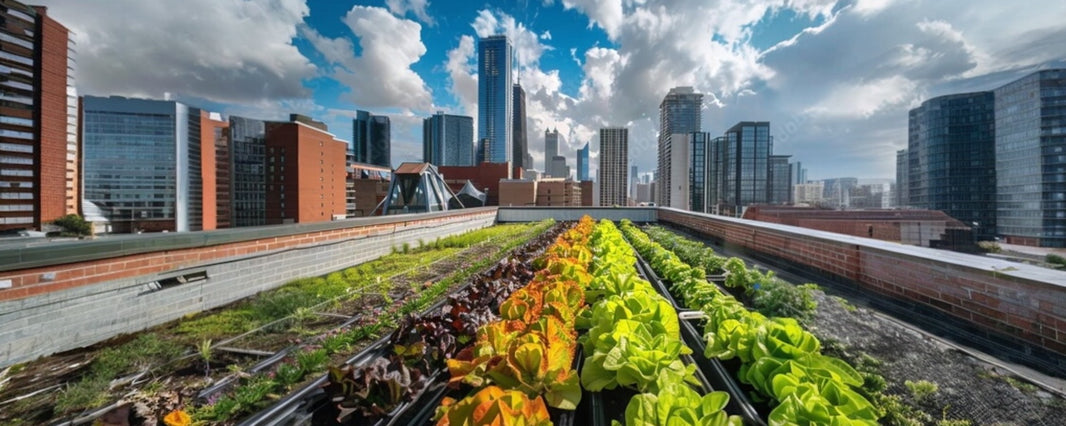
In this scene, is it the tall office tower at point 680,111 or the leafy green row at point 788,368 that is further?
the tall office tower at point 680,111

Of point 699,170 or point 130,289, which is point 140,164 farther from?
point 699,170

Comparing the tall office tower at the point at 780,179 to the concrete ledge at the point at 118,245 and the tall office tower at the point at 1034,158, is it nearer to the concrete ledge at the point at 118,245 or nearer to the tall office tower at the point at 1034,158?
the tall office tower at the point at 1034,158

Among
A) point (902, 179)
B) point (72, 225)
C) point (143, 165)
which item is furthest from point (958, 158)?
point (143, 165)

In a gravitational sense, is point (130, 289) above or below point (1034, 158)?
below

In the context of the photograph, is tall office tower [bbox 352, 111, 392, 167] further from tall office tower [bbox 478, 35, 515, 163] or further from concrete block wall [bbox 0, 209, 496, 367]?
concrete block wall [bbox 0, 209, 496, 367]

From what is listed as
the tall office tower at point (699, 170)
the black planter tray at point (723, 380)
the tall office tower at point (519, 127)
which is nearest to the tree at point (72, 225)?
the black planter tray at point (723, 380)

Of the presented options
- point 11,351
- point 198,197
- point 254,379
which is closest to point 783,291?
point 254,379

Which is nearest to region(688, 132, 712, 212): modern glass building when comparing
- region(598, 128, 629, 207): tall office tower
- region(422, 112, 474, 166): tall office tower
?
region(598, 128, 629, 207): tall office tower

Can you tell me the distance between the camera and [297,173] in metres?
61.1

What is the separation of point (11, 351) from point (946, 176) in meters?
56.5

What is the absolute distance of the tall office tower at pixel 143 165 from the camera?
63.9 metres

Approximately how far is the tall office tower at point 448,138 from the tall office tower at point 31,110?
367 ft

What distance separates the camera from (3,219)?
30453 millimetres

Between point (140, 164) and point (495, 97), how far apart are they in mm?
99631
